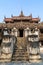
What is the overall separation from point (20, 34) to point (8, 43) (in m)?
19.2

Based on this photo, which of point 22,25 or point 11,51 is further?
point 22,25

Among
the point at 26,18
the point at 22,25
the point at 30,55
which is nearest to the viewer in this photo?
the point at 30,55

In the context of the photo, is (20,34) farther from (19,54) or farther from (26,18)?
(19,54)

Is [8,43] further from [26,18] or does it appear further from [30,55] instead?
[26,18]

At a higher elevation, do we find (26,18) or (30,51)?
(26,18)

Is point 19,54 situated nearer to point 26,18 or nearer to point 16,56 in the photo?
point 16,56

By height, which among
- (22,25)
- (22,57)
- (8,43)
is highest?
(22,25)

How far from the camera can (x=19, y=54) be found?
44.7 ft

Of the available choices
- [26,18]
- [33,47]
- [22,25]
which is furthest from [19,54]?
[26,18]

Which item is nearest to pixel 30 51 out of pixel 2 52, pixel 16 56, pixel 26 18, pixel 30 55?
pixel 30 55

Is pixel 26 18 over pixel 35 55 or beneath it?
over

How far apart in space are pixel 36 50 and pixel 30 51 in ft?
1.54

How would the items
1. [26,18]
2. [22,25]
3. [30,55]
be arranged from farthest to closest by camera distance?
[26,18]
[22,25]
[30,55]

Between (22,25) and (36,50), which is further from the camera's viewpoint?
(22,25)
